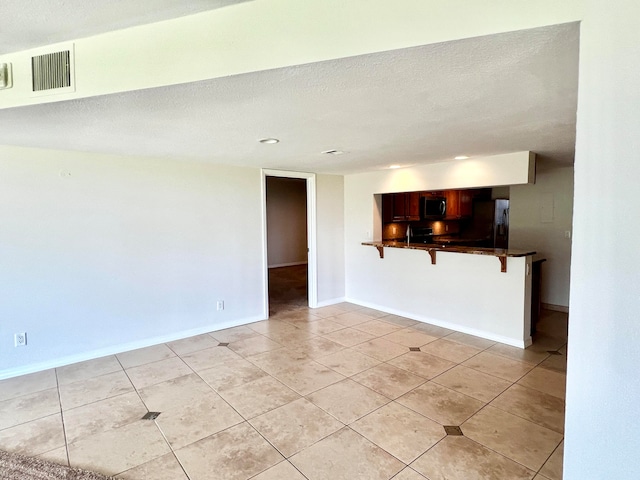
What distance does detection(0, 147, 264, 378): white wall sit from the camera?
124 inches

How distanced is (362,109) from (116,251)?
3.08 meters

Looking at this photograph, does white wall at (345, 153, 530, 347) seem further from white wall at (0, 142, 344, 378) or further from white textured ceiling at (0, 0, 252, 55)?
white textured ceiling at (0, 0, 252, 55)

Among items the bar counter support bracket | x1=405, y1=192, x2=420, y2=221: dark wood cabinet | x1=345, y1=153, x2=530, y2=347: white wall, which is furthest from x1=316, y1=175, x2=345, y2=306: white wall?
the bar counter support bracket

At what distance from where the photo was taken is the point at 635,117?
94 centimetres

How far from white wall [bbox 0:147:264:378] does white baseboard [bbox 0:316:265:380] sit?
0.4 inches

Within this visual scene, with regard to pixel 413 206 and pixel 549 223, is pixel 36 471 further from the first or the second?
pixel 549 223

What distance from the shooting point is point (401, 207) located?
20.1 feet

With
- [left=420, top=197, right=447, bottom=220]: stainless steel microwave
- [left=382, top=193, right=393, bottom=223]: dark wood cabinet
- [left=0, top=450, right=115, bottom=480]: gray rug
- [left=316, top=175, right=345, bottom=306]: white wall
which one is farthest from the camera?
[left=420, top=197, right=447, bottom=220]: stainless steel microwave

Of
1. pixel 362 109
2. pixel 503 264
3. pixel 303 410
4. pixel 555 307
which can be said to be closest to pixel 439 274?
pixel 503 264

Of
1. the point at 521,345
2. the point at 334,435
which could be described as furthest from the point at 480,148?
the point at 334,435

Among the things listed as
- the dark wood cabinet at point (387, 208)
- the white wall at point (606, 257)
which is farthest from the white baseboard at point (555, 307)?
the white wall at point (606, 257)

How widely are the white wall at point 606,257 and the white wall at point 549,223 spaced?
443cm

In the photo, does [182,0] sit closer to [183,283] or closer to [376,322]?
[183,283]

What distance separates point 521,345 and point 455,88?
3206 mm
